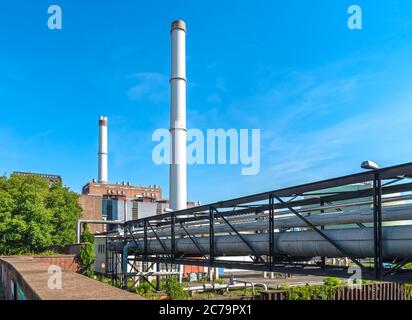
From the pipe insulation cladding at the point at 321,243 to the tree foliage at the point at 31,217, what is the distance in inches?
920

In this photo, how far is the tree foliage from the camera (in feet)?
104

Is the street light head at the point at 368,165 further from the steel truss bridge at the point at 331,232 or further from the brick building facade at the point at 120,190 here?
the brick building facade at the point at 120,190

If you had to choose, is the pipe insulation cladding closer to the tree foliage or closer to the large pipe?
the large pipe

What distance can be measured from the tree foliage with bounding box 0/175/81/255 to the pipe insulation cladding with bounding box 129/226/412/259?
23.4 meters

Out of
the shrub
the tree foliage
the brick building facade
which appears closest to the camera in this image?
the shrub

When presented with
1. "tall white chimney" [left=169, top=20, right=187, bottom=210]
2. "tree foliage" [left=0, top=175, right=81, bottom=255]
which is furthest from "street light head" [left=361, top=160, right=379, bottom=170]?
"tree foliage" [left=0, top=175, right=81, bottom=255]

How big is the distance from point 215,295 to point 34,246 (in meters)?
16.6

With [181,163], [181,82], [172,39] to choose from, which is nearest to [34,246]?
[181,163]

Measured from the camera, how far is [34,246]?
108 feet

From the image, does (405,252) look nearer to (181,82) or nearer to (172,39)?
(181,82)

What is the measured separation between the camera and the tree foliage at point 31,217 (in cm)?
3162

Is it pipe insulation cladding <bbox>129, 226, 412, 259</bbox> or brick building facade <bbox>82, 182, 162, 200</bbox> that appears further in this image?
brick building facade <bbox>82, 182, 162, 200</bbox>

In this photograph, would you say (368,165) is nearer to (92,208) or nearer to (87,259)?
(87,259)

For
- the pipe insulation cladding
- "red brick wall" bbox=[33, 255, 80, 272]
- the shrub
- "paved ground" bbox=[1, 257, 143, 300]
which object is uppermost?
the pipe insulation cladding
